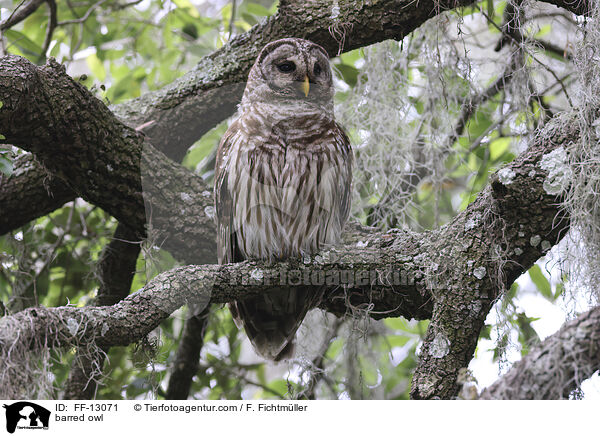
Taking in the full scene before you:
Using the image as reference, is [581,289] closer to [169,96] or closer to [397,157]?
[397,157]

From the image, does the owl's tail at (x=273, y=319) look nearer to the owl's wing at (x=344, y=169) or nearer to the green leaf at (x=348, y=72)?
the owl's wing at (x=344, y=169)

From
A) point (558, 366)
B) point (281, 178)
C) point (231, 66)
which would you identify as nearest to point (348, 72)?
point (231, 66)

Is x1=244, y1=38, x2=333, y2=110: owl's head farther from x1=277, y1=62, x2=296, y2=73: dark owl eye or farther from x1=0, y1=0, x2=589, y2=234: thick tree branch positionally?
x1=0, y1=0, x2=589, y2=234: thick tree branch

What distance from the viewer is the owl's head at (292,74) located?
2.59 m

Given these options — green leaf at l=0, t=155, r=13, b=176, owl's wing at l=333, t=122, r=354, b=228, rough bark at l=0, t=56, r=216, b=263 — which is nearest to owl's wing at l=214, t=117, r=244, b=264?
rough bark at l=0, t=56, r=216, b=263

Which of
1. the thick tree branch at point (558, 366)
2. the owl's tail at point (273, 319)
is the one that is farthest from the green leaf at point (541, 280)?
the thick tree branch at point (558, 366)

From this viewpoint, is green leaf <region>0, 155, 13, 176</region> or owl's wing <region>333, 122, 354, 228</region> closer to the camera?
green leaf <region>0, 155, 13, 176</region>

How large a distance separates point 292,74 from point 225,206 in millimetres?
617

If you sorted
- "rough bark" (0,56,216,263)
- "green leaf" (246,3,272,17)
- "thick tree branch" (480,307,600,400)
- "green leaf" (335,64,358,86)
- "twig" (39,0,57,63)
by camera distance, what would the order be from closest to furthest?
"thick tree branch" (480,307,600,400), "rough bark" (0,56,216,263), "twig" (39,0,57,63), "green leaf" (335,64,358,86), "green leaf" (246,3,272,17)

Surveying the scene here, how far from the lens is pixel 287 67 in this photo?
261cm

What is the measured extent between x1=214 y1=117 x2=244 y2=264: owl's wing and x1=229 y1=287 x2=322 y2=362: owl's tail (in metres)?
0.22

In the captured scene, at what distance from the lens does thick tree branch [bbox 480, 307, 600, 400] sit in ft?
4.58
